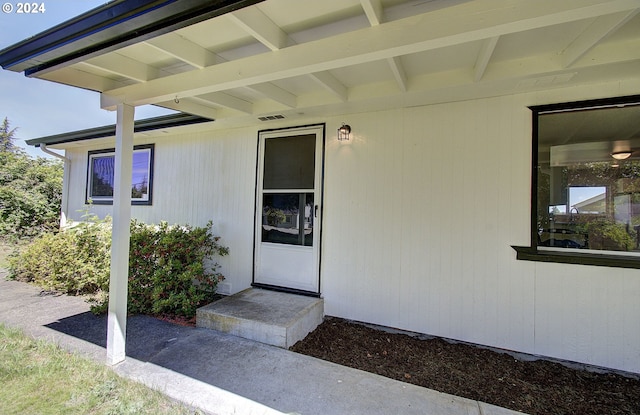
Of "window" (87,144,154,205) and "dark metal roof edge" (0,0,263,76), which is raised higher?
"dark metal roof edge" (0,0,263,76)

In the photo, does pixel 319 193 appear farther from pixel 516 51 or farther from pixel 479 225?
pixel 516 51

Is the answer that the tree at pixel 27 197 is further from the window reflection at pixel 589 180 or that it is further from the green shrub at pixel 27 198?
the window reflection at pixel 589 180

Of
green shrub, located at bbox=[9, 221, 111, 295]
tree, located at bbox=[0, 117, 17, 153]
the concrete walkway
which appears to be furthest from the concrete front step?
tree, located at bbox=[0, 117, 17, 153]

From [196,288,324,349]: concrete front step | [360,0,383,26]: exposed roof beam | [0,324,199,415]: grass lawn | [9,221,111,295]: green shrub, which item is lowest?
[0,324,199,415]: grass lawn

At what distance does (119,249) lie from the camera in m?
2.58

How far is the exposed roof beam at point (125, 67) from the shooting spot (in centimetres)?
233

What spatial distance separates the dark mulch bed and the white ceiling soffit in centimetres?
253

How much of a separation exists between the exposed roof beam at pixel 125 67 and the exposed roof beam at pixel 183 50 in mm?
506

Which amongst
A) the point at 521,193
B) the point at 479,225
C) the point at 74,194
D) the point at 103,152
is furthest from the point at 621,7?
the point at 74,194

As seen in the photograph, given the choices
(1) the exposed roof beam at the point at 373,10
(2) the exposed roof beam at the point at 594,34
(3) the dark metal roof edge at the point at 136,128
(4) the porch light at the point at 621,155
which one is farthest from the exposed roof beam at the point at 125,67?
(4) the porch light at the point at 621,155

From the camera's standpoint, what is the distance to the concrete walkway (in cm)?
200

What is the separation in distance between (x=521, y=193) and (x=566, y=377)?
168cm

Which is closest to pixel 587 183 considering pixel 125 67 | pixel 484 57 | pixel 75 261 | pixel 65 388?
pixel 484 57

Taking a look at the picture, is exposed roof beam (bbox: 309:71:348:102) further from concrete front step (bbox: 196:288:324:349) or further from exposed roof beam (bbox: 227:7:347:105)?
concrete front step (bbox: 196:288:324:349)
